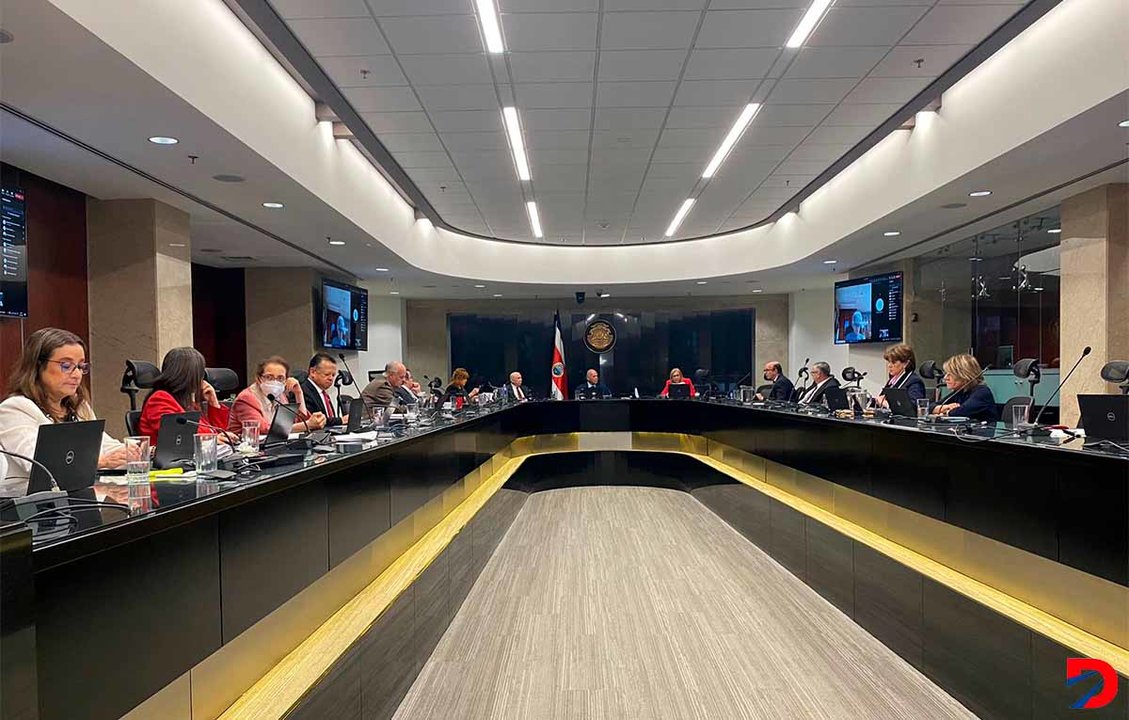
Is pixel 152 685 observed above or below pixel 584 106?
below

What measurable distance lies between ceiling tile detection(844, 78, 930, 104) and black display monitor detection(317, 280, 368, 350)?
22.0 ft

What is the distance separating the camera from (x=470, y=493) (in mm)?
5453

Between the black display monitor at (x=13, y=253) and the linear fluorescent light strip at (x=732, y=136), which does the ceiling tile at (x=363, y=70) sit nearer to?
the black display monitor at (x=13, y=253)

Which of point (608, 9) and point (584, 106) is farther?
point (584, 106)

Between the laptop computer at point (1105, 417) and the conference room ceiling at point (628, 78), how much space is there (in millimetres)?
2332

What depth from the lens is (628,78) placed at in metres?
4.88

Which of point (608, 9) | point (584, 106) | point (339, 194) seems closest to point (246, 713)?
point (608, 9)

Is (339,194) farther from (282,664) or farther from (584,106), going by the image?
(282,664)

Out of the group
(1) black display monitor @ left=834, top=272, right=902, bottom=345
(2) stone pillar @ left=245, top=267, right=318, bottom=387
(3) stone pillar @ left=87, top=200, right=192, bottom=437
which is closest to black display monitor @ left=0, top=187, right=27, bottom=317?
(3) stone pillar @ left=87, top=200, right=192, bottom=437

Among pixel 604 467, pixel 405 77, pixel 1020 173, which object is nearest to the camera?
pixel 405 77

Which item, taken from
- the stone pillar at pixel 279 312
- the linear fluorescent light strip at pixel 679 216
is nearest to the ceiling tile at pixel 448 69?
the linear fluorescent light strip at pixel 679 216

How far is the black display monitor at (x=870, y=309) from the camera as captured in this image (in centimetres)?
916

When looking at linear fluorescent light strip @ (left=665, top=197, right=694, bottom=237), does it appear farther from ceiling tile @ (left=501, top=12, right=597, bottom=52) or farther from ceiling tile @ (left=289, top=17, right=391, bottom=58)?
ceiling tile @ (left=289, top=17, right=391, bottom=58)

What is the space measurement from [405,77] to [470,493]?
2929mm
